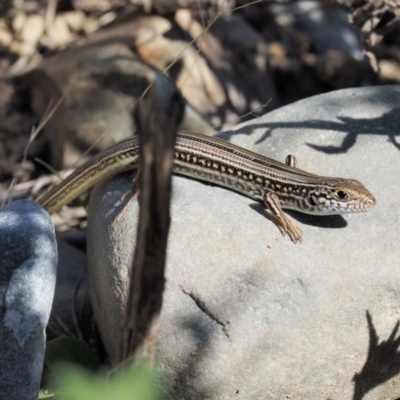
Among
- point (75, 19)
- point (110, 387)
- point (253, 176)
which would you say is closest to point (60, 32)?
point (75, 19)

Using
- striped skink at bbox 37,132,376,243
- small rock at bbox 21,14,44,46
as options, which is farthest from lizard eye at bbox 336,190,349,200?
small rock at bbox 21,14,44,46

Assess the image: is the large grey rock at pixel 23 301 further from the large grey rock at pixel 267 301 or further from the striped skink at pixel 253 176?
the striped skink at pixel 253 176

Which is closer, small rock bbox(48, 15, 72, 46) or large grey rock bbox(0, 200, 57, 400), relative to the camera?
large grey rock bbox(0, 200, 57, 400)

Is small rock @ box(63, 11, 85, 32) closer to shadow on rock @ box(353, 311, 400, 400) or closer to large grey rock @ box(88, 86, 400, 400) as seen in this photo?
large grey rock @ box(88, 86, 400, 400)

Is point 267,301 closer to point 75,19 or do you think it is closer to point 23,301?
point 23,301

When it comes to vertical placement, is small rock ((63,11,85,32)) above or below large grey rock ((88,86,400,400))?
below

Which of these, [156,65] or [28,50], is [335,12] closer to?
[156,65]
